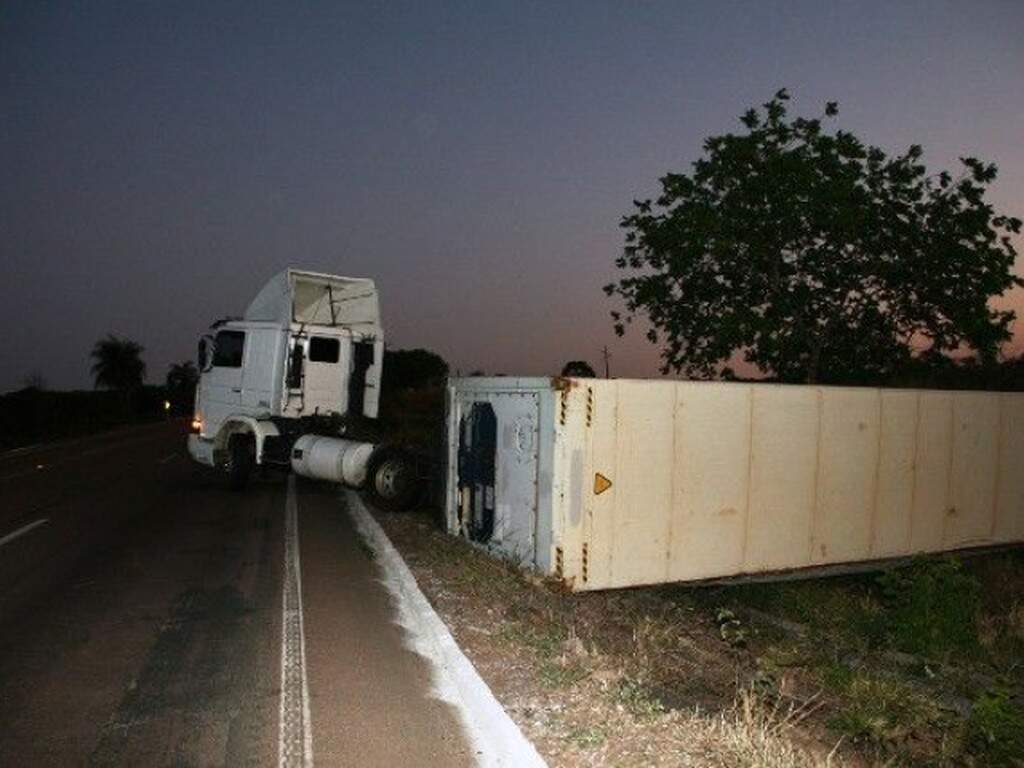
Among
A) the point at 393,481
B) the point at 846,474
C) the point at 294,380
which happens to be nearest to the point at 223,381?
the point at 294,380

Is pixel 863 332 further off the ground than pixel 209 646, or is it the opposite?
pixel 863 332

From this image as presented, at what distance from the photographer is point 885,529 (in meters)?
9.17

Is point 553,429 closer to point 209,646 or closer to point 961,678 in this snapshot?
point 209,646

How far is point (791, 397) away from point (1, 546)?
9293 millimetres

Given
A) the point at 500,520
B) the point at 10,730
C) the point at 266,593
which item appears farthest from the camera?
the point at 500,520

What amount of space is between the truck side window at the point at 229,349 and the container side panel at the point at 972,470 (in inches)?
448

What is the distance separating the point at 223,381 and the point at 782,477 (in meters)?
10.0

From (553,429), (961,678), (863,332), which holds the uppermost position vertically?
(863,332)

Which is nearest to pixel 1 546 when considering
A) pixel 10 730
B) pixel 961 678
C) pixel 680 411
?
pixel 10 730

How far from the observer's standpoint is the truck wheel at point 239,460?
1307 centimetres

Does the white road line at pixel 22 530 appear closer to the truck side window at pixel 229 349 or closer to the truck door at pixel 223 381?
the truck door at pixel 223 381

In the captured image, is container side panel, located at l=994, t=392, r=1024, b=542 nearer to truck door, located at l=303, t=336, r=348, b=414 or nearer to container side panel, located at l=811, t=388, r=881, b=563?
container side panel, located at l=811, t=388, r=881, b=563

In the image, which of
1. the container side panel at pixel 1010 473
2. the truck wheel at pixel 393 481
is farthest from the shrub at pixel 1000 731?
the truck wheel at pixel 393 481

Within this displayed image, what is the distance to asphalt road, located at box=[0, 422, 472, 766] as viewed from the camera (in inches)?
157
